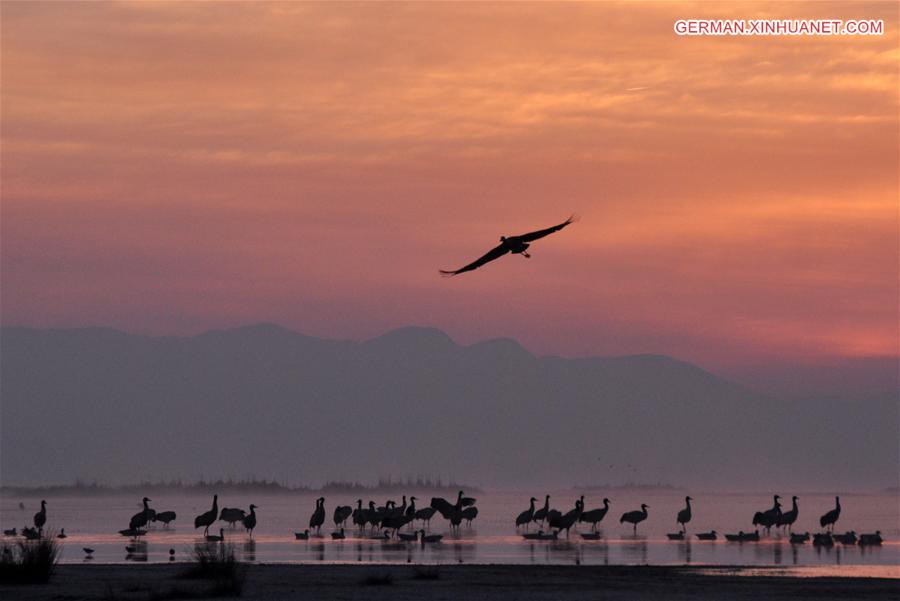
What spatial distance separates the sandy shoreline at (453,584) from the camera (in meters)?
24.2

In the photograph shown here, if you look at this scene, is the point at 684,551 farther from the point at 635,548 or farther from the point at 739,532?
the point at 739,532

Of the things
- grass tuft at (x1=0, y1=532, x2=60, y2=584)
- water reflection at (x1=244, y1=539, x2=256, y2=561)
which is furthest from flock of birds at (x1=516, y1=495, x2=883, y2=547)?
grass tuft at (x1=0, y1=532, x2=60, y2=584)

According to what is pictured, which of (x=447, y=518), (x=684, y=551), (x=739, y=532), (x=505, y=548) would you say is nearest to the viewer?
(x=684, y=551)

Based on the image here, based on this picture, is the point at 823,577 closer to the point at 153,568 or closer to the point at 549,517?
the point at 153,568

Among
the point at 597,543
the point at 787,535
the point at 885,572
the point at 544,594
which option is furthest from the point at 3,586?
the point at 787,535

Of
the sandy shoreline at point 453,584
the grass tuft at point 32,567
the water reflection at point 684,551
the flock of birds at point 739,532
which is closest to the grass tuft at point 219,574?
the sandy shoreline at point 453,584

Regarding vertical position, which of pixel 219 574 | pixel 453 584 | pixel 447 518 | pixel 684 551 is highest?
pixel 447 518

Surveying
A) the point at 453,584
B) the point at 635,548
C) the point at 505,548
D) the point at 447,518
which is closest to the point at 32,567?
the point at 453,584

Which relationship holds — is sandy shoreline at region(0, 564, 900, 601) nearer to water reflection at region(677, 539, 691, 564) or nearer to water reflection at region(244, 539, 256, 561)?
water reflection at region(677, 539, 691, 564)

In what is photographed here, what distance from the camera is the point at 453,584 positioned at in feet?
86.2

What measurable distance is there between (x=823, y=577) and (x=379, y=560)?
32.5 feet

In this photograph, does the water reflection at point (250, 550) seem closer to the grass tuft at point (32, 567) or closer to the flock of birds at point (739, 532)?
the flock of birds at point (739, 532)

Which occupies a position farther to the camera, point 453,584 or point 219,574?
A: point 453,584

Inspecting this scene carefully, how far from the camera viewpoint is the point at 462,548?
39562 millimetres
